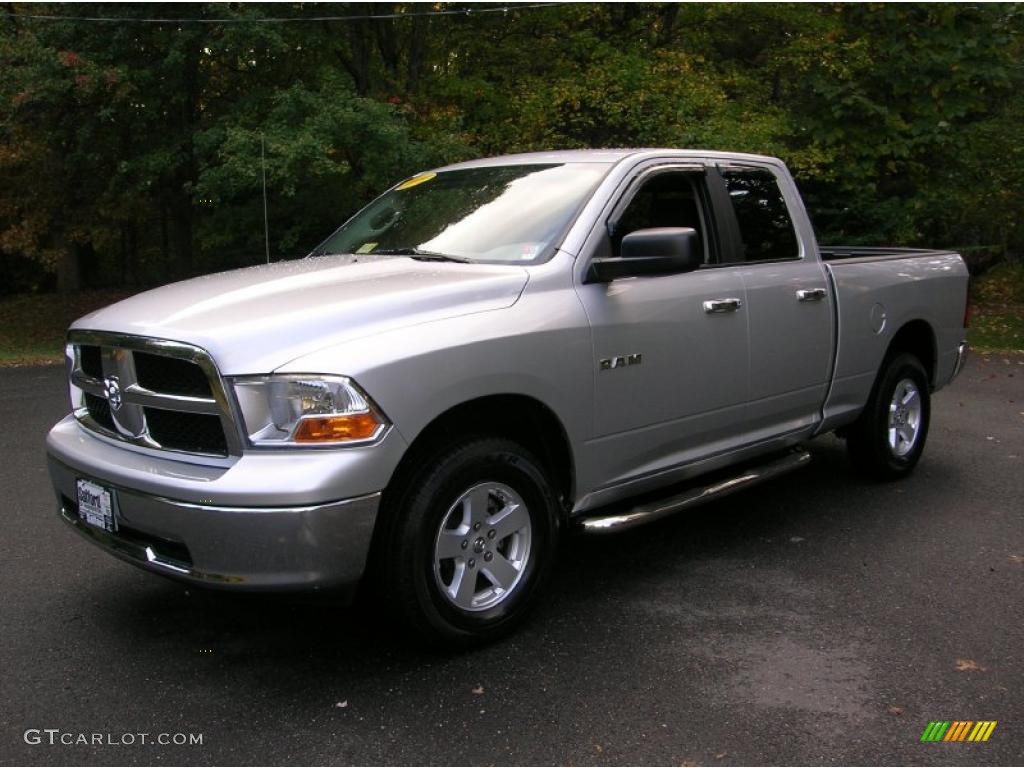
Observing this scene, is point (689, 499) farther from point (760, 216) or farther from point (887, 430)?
point (887, 430)

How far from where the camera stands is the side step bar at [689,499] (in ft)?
13.2

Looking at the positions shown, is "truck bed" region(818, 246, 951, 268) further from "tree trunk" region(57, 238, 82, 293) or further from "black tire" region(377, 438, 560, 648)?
"tree trunk" region(57, 238, 82, 293)

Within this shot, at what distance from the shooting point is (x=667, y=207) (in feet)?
15.7

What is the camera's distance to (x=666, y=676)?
353 centimetres

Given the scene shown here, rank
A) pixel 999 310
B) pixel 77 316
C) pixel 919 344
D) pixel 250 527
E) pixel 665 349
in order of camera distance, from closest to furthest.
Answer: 1. pixel 250 527
2. pixel 665 349
3. pixel 919 344
4. pixel 999 310
5. pixel 77 316

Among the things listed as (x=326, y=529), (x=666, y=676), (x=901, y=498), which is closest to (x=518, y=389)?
(x=326, y=529)

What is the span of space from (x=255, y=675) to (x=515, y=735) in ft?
3.51

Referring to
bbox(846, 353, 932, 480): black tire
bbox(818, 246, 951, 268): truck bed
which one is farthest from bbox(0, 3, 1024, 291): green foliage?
bbox(846, 353, 932, 480): black tire

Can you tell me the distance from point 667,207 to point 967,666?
2469mm

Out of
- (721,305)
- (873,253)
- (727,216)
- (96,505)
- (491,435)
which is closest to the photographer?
(96,505)

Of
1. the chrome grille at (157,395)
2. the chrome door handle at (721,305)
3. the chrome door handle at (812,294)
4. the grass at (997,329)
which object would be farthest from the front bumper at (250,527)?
the grass at (997,329)

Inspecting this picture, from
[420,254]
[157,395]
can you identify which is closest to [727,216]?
[420,254]

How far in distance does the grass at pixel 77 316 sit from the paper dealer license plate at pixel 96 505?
11.4m

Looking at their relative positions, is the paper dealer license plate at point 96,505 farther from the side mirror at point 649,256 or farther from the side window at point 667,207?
the side window at point 667,207
